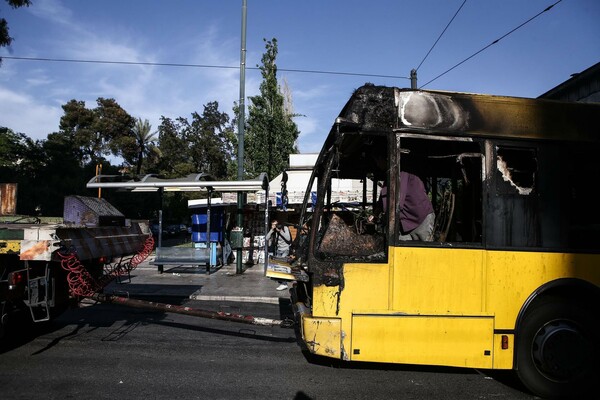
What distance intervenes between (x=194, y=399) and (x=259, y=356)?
A: 1.45 m

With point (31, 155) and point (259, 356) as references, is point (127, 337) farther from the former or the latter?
point (31, 155)

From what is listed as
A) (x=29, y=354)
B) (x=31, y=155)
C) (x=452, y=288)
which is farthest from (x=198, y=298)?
(x=31, y=155)

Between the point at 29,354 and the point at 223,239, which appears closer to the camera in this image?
the point at 29,354

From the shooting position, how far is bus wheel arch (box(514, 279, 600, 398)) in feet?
14.0

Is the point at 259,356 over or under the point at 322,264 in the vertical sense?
under

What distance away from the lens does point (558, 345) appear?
14.0ft

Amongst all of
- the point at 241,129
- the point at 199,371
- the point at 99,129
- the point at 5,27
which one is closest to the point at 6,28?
the point at 5,27

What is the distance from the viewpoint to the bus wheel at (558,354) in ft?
14.0

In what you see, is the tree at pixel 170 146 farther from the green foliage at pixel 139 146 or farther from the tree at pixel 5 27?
the tree at pixel 5 27

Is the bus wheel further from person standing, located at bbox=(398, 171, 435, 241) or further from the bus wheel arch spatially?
person standing, located at bbox=(398, 171, 435, 241)

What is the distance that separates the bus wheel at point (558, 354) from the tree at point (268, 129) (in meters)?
17.5

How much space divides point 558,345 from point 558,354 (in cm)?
9

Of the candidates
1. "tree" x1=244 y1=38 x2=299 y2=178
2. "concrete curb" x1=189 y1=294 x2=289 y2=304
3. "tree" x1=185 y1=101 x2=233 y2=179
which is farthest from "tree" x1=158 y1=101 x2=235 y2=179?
"concrete curb" x1=189 y1=294 x2=289 y2=304

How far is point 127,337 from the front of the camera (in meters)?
6.25
